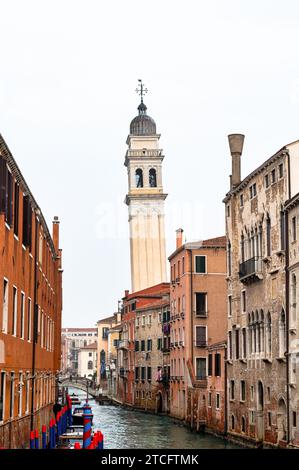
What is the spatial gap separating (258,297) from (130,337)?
4060 cm

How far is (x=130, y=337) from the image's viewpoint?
71625 millimetres

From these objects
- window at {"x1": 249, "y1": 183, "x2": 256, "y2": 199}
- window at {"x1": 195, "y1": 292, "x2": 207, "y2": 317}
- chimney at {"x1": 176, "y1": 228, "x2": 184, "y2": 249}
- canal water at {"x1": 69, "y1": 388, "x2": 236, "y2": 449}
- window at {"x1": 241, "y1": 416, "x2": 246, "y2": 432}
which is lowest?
canal water at {"x1": 69, "y1": 388, "x2": 236, "y2": 449}

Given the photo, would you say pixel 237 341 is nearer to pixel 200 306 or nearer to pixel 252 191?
pixel 252 191

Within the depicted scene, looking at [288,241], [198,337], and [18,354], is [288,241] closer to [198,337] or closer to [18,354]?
[18,354]

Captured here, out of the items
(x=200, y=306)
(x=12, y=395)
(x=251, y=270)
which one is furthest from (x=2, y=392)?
(x=200, y=306)

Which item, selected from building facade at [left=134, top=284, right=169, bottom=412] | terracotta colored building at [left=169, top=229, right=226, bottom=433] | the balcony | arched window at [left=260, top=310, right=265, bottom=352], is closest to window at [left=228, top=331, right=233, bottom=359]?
the balcony

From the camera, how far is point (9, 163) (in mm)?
18984

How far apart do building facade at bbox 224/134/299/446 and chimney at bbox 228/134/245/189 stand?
43 mm

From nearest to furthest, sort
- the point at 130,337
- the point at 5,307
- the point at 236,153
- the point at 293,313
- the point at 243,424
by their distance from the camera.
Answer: the point at 5,307
the point at 293,313
the point at 243,424
the point at 236,153
the point at 130,337

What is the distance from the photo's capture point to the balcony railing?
31.4 meters

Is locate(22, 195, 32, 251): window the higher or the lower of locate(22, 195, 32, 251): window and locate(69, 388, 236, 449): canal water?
the higher

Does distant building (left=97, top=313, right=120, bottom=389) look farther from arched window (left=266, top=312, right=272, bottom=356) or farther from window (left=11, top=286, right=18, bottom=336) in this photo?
window (left=11, top=286, right=18, bottom=336)
